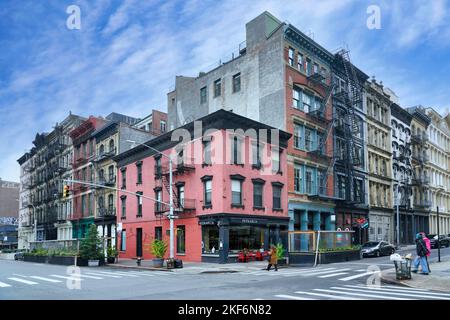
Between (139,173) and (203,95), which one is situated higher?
(203,95)

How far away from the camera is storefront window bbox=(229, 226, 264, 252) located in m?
34.0

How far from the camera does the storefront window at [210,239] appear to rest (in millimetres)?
34000

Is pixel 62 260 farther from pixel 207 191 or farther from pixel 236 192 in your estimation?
pixel 236 192

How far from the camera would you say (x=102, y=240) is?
36469 millimetres

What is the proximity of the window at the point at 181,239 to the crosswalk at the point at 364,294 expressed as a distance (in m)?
21.4

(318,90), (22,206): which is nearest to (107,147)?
(318,90)

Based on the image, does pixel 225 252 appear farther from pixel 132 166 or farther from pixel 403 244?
pixel 403 244

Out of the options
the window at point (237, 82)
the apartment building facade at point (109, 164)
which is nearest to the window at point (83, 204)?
the apartment building facade at point (109, 164)

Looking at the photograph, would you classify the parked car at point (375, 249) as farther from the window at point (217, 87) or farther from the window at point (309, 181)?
the window at point (217, 87)

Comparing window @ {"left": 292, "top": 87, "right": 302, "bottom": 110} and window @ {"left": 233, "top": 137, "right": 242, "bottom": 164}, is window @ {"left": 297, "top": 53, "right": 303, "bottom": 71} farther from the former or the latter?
window @ {"left": 233, "top": 137, "right": 242, "bottom": 164}

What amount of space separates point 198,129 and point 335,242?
13527 millimetres

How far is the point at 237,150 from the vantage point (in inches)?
1362

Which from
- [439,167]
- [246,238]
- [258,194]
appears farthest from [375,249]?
[439,167]

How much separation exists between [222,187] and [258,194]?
4.28m
